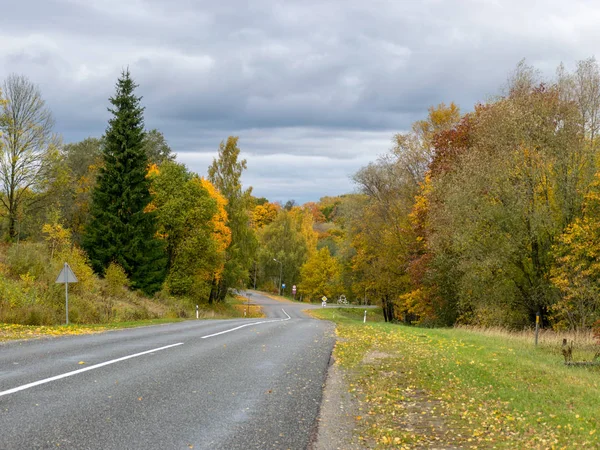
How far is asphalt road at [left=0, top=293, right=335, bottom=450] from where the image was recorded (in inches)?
226

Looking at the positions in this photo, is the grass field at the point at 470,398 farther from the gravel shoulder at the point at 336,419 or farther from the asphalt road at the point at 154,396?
the asphalt road at the point at 154,396

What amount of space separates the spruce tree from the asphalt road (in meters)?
24.7

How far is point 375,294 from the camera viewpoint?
5188cm

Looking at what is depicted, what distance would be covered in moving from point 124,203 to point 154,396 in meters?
31.7

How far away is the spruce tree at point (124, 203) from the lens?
3678 cm

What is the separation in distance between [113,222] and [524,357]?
2978 cm

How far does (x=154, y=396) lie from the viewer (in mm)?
7613

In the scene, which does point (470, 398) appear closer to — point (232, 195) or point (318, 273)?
point (232, 195)

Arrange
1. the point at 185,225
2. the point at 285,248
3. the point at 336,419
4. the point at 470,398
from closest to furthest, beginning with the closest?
the point at 336,419 < the point at 470,398 < the point at 185,225 < the point at 285,248

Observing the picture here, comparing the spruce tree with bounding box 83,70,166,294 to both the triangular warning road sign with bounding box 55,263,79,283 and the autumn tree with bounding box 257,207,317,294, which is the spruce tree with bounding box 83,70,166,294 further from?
the autumn tree with bounding box 257,207,317,294

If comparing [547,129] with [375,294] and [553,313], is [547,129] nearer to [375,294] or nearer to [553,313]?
[553,313]

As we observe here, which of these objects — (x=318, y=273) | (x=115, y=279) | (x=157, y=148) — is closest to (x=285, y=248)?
Answer: (x=318, y=273)

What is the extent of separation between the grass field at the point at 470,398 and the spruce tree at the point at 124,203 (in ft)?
84.5

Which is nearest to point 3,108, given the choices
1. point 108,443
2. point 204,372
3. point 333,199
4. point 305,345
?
point 305,345
